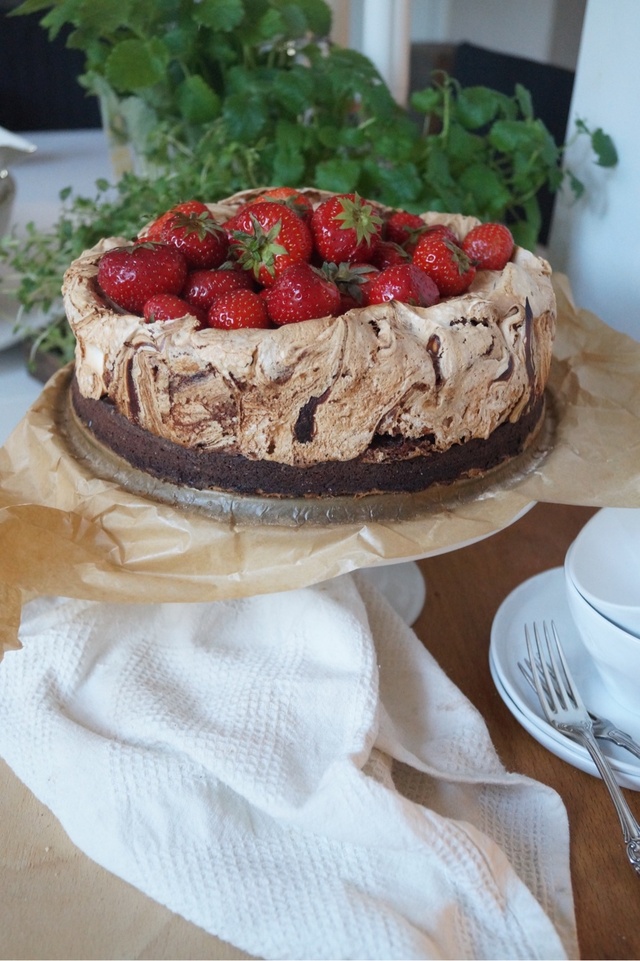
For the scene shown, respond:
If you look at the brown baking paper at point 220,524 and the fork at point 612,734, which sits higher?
the brown baking paper at point 220,524

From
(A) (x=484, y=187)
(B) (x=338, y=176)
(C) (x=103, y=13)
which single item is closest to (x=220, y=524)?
(B) (x=338, y=176)

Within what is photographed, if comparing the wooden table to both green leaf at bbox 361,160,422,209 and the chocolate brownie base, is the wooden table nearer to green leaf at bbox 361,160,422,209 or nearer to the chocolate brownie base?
the chocolate brownie base

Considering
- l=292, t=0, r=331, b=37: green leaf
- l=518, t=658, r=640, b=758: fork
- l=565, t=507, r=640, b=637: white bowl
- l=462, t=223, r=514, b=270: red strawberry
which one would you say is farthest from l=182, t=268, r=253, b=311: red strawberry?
l=292, t=0, r=331, b=37: green leaf

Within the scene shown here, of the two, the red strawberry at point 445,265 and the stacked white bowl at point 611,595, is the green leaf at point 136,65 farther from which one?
the stacked white bowl at point 611,595

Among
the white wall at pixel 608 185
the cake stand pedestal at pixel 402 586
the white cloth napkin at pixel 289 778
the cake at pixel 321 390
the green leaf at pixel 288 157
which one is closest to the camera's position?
the white cloth napkin at pixel 289 778

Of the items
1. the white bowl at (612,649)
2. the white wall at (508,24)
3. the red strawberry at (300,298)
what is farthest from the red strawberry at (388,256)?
the white wall at (508,24)

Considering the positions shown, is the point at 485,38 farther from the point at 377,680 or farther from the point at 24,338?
the point at 377,680

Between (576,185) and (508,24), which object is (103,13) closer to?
(576,185)
